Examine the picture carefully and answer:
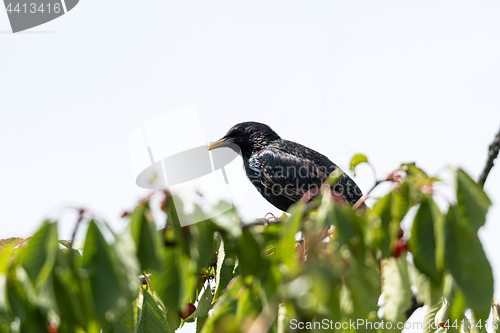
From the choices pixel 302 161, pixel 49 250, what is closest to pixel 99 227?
pixel 49 250

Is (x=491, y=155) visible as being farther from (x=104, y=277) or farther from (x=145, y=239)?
(x=104, y=277)

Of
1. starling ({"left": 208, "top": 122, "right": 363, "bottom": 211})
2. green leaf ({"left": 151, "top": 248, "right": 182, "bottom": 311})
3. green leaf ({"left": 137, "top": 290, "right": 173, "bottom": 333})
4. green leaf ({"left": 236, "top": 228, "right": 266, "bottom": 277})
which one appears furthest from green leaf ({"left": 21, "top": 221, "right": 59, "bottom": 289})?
starling ({"left": 208, "top": 122, "right": 363, "bottom": 211})

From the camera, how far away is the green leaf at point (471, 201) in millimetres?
1387

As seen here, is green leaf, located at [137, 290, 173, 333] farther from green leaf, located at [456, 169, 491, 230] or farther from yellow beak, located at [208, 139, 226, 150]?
yellow beak, located at [208, 139, 226, 150]

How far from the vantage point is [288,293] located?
96 centimetres

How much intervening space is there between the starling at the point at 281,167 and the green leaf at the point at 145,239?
3398 millimetres

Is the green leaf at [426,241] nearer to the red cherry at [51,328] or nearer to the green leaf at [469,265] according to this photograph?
the green leaf at [469,265]

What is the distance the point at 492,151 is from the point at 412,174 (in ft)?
3.21

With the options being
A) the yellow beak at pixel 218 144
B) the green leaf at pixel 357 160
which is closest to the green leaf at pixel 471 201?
the green leaf at pixel 357 160

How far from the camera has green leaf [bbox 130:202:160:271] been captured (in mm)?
1437

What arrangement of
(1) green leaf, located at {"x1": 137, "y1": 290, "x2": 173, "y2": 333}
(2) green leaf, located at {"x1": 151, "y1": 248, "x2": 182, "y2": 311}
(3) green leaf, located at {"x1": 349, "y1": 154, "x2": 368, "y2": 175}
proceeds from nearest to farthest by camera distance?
1. (2) green leaf, located at {"x1": 151, "y1": 248, "x2": 182, "y2": 311}
2. (3) green leaf, located at {"x1": 349, "y1": 154, "x2": 368, "y2": 175}
3. (1) green leaf, located at {"x1": 137, "y1": 290, "x2": 173, "y2": 333}

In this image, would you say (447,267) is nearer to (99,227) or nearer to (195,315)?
(99,227)

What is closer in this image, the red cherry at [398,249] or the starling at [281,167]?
the red cherry at [398,249]

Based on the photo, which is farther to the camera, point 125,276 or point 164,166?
point 164,166
